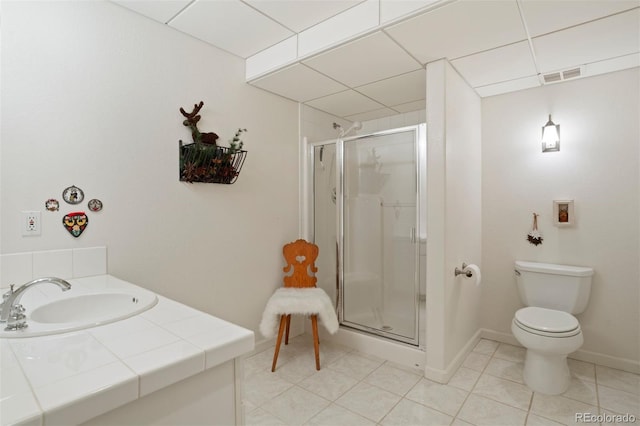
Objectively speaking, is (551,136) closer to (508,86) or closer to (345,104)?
(508,86)

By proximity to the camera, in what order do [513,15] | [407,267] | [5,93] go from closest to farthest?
[5,93], [513,15], [407,267]

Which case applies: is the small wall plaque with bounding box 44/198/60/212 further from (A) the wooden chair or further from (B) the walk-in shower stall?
(B) the walk-in shower stall

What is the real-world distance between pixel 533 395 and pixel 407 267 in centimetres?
106

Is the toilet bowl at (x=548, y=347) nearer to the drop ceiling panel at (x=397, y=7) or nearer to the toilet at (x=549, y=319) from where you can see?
the toilet at (x=549, y=319)

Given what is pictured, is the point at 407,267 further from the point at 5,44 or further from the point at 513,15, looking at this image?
the point at 5,44

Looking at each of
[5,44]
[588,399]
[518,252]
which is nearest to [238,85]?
[5,44]

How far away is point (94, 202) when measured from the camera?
1.65 m

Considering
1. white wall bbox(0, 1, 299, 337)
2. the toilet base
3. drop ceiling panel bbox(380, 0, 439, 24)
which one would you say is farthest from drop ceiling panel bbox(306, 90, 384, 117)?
the toilet base

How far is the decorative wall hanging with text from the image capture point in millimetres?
1979

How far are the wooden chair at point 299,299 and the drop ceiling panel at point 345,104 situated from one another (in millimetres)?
1240

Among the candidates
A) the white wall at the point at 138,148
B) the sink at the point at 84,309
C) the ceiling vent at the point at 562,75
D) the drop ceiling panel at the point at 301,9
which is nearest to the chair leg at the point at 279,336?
the white wall at the point at 138,148

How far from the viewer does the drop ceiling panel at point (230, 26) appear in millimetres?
1787

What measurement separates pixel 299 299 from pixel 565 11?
2.23 meters
